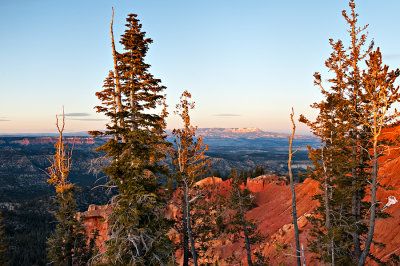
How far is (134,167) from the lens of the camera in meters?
12.0

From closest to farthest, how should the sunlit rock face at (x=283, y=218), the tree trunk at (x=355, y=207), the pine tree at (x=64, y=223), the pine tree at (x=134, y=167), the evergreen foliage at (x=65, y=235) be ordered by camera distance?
the pine tree at (x=134, y=167) < the tree trunk at (x=355, y=207) < the pine tree at (x=64, y=223) < the evergreen foliage at (x=65, y=235) < the sunlit rock face at (x=283, y=218)

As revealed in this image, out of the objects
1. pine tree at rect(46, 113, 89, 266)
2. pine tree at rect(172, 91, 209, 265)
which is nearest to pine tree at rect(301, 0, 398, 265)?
pine tree at rect(172, 91, 209, 265)

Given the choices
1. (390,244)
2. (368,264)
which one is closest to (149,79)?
(368,264)

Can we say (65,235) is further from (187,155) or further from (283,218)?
(283,218)

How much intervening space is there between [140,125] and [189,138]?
6461mm

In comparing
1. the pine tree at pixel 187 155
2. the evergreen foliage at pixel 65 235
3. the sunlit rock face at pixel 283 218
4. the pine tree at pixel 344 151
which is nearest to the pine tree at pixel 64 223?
the evergreen foliage at pixel 65 235

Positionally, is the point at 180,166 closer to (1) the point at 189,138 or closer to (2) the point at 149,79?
(1) the point at 189,138

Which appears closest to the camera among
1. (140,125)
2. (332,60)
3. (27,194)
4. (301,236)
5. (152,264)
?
(152,264)

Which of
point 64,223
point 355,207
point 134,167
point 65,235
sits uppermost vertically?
point 134,167

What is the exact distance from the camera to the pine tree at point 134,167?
11797 millimetres

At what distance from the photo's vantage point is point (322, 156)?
1612cm

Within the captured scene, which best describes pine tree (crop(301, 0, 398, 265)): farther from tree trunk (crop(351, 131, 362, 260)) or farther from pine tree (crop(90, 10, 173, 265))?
pine tree (crop(90, 10, 173, 265))

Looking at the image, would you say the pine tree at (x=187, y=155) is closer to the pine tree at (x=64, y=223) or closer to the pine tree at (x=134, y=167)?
the pine tree at (x=134, y=167)


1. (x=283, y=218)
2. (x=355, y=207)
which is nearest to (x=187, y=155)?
(x=355, y=207)
